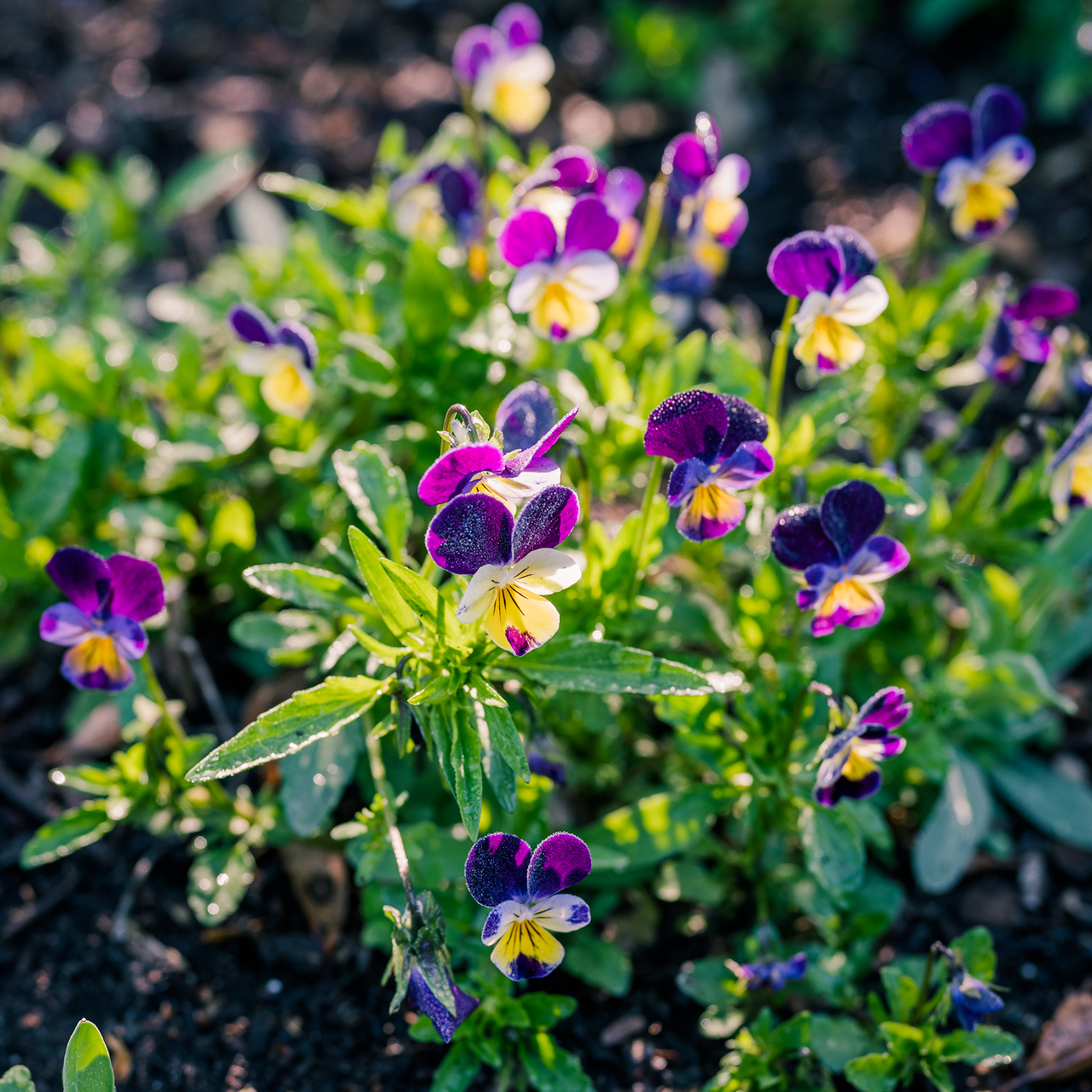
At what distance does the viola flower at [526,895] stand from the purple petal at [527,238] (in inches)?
45.3

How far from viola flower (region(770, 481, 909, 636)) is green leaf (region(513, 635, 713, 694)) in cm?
27

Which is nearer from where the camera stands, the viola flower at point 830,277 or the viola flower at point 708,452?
the viola flower at point 708,452

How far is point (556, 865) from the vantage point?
6.17ft

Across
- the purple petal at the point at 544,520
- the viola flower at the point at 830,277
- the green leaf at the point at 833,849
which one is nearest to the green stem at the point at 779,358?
the viola flower at the point at 830,277

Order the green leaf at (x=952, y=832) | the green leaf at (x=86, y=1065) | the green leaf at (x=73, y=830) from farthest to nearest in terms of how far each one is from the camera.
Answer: the green leaf at (x=952, y=832) → the green leaf at (x=73, y=830) → the green leaf at (x=86, y=1065)

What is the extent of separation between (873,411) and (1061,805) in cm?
112

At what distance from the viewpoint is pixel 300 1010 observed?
2510 millimetres

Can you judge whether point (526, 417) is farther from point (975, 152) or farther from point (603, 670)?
point (975, 152)

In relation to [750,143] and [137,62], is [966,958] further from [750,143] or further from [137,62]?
[137,62]

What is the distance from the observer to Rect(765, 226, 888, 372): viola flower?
210cm

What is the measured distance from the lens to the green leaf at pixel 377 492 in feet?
7.55

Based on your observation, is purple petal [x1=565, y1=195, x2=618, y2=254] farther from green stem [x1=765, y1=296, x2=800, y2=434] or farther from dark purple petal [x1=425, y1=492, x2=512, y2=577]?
dark purple petal [x1=425, y1=492, x2=512, y2=577]

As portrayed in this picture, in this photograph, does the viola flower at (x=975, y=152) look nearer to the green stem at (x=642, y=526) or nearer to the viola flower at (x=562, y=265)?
the viola flower at (x=562, y=265)

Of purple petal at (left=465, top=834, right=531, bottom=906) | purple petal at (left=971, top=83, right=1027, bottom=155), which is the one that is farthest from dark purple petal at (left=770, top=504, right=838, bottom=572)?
purple petal at (left=971, top=83, right=1027, bottom=155)
